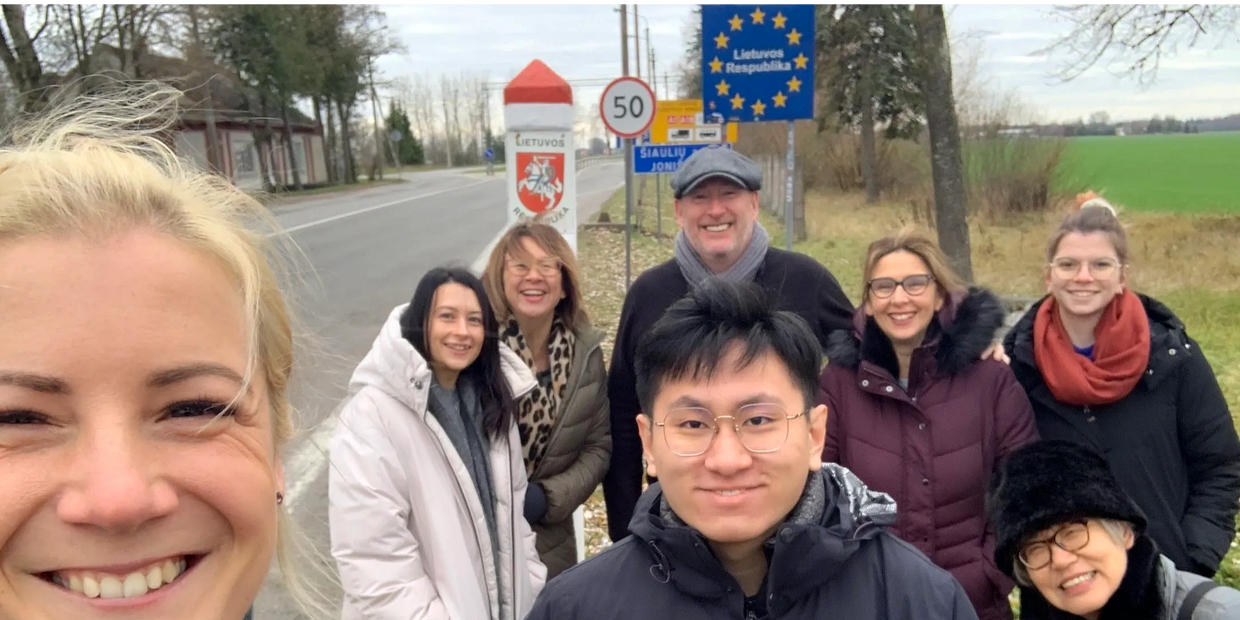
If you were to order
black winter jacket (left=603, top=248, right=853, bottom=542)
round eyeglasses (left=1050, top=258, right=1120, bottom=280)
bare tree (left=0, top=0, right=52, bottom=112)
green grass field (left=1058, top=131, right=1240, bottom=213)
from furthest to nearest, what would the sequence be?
bare tree (left=0, top=0, right=52, bottom=112) < green grass field (left=1058, top=131, right=1240, bottom=213) < black winter jacket (left=603, top=248, right=853, bottom=542) < round eyeglasses (left=1050, top=258, right=1120, bottom=280)

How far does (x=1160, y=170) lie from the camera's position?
22812 mm

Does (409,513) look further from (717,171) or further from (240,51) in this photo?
(240,51)

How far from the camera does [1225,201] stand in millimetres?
15867

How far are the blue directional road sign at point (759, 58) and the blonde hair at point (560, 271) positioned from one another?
340 cm

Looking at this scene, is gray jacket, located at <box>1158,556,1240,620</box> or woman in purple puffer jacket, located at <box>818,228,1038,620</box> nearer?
gray jacket, located at <box>1158,556,1240,620</box>

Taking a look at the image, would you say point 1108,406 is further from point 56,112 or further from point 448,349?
point 56,112

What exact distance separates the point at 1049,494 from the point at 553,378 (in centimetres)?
176

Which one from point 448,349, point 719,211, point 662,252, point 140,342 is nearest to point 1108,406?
point 719,211

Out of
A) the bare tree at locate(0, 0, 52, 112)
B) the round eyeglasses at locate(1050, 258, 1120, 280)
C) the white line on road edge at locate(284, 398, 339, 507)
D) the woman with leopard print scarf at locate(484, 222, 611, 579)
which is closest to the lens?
the round eyeglasses at locate(1050, 258, 1120, 280)

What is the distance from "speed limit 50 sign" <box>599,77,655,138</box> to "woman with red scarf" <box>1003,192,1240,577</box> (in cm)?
722

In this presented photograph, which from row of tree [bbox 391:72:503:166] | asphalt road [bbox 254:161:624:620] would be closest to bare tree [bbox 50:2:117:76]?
asphalt road [bbox 254:161:624:620]

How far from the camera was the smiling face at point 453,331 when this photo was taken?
111 inches

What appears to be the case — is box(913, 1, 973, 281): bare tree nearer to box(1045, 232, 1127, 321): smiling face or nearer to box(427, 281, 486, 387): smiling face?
box(1045, 232, 1127, 321): smiling face

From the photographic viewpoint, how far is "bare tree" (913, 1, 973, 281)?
35.5 ft
